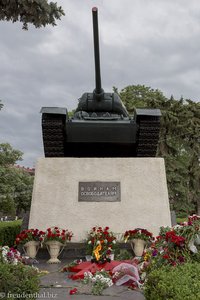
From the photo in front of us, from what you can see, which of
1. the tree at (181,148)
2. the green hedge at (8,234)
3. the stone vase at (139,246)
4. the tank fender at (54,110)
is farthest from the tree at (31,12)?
the tree at (181,148)

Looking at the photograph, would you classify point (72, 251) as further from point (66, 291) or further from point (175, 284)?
point (175, 284)

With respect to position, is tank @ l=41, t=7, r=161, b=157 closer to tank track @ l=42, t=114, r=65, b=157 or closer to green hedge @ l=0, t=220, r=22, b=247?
tank track @ l=42, t=114, r=65, b=157

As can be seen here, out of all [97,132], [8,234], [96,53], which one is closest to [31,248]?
[97,132]

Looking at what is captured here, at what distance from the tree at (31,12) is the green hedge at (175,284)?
151 inches

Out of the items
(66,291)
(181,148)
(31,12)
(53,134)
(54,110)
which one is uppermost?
(181,148)

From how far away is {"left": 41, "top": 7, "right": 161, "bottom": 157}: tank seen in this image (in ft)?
30.7

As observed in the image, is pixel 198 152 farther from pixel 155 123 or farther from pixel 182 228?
pixel 182 228

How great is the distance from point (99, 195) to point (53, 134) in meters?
1.81

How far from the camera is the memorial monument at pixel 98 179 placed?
27.5ft

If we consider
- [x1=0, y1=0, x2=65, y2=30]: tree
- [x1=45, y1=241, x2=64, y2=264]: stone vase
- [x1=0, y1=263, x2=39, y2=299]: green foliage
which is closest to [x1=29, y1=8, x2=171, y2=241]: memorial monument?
[x1=45, y1=241, x2=64, y2=264]: stone vase

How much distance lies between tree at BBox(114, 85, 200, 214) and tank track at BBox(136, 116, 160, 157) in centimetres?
1485

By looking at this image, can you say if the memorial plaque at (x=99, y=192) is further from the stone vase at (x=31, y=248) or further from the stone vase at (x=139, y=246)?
the stone vase at (x=31, y=248)

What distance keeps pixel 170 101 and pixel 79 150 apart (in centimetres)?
1780

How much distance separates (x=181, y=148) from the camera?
2738 cm
